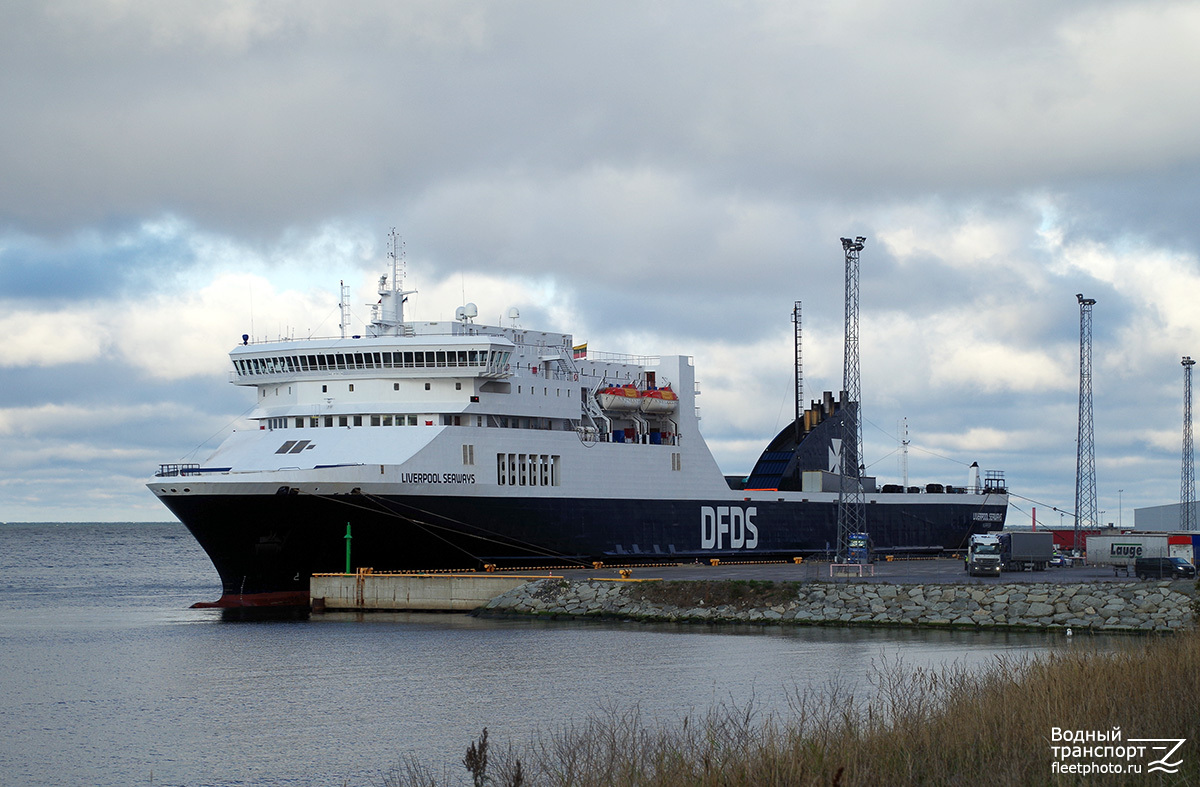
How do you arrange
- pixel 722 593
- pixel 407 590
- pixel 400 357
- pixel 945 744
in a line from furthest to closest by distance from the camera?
pixel 400 357, pixel 407 590, pixel 722 593, pixel 945 744

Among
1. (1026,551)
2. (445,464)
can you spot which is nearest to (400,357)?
(445,464)

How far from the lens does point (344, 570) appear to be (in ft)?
133

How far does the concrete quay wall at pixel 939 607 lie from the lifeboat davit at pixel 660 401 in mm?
13220

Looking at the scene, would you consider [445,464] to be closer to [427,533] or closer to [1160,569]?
[427,533]

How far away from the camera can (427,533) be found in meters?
39.9

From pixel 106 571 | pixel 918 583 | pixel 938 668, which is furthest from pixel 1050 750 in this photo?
pixel 106 571

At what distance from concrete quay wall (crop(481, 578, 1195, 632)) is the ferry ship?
563cm

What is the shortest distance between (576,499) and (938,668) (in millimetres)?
22241

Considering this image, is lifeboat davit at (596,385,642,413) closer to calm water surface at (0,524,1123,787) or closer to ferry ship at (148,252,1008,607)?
ferry ship at (148,252,1008,607)

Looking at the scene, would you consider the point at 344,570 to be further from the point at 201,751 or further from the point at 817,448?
the point at 817,448

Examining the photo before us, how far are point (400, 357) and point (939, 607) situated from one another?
1856 centimetres

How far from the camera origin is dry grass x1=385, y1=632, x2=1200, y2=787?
37.4ft

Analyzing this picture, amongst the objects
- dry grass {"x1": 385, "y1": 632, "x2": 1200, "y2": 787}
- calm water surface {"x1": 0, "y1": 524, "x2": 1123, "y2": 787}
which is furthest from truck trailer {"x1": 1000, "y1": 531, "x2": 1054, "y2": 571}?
dry grass {"x1": 385, "y1": 632, "x2": 1200, "y2": 787}

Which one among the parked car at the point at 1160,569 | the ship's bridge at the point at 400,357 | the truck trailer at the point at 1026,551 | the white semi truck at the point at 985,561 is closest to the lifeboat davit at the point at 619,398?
the ship's bridge at the point at 400,357
